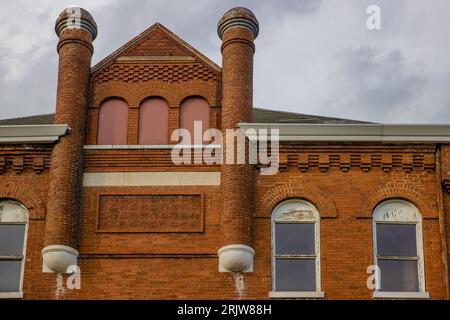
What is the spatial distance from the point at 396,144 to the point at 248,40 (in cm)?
408

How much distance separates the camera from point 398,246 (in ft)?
76.0

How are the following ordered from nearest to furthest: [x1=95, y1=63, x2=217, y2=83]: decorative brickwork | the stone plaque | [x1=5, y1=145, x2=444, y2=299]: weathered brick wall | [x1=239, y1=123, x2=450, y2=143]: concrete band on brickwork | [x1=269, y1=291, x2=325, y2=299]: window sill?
[x1=269, y1=291, x2=325, y2=299]: window sill
[x1=5, y1=145, x2=444, y2=299]: weathered brick wall
the stone plaque
[x1=239, y1=123, x2=450, y2=143]: concrete band on brickwork
[x1=95, y1=63, x2=217, y2=83]: decorative brickwork

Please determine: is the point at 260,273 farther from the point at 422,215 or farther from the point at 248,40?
the point at 248,40

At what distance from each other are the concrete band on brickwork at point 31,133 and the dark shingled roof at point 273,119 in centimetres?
240

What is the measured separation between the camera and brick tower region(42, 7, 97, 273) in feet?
74.3

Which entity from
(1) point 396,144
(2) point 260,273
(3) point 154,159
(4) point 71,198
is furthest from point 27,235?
(1) point 396,144

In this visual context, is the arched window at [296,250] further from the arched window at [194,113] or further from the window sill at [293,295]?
the arched window at [194,113]

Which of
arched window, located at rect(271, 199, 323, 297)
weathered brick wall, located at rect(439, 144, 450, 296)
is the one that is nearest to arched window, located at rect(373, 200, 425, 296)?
weathered brick wall, located at rect(439, 144, 450, 296)

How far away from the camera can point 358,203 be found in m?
23.4

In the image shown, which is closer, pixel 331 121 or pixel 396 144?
pixel 396 144

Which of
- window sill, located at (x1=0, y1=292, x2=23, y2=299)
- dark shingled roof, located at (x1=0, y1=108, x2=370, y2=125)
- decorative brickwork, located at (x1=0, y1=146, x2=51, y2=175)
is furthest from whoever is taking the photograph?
dark shingled roof, located at (x1=0, y1=108, x2=370, y2=125)

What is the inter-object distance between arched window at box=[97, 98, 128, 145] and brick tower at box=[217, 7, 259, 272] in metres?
2.29

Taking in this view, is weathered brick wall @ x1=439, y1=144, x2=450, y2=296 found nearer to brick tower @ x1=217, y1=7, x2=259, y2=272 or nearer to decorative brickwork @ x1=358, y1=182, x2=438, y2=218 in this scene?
decorative brickwork @ x1=358, y1=182, x2=438, y2=218

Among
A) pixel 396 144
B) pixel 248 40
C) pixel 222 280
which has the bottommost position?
pixel 222 280
